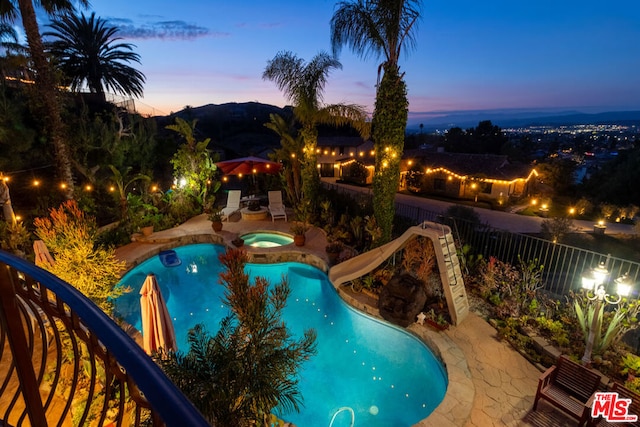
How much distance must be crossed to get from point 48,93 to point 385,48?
11.5 meters

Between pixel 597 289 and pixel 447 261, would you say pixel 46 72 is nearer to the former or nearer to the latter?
pixel 447 261

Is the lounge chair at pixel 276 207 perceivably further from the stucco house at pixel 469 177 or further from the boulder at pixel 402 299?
the stucco house at pixel 469 177

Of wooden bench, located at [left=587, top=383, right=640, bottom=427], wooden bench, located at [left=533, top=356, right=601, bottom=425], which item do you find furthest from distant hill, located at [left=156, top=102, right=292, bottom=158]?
wooden bench, located at [left=587, top=383, right=640, bottom=427]

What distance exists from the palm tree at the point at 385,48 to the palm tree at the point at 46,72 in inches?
390

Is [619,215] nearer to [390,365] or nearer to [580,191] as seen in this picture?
[580,191]

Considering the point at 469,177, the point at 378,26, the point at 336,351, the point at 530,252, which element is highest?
the point at 378,26

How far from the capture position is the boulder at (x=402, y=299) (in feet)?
24.5

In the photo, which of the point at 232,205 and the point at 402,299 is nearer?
the point at 402,299

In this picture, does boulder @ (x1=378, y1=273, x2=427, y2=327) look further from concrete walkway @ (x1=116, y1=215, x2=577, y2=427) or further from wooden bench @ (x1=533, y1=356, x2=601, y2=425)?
wooden bench @ (x1=533, y1=356, x2=601, y2=425)

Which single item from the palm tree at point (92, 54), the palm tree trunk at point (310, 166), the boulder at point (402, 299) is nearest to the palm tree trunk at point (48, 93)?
the palm tree trunk at point (310, 166)

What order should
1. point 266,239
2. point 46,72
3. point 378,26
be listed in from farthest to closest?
point 266,239
point 46,72
point 378,26

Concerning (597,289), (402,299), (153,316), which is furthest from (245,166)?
(597,289)

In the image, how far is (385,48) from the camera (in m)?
9.34

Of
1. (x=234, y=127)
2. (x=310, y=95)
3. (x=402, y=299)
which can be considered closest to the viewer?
(x=402, y=299)
